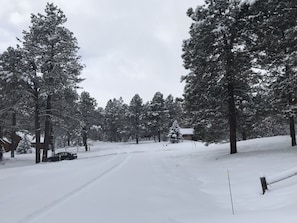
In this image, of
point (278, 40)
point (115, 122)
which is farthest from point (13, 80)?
point (115, 122)

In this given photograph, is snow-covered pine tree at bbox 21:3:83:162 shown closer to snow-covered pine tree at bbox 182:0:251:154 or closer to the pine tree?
snow-covered pine tree at bbox 182:0:251:154

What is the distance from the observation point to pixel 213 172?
54.0 ft

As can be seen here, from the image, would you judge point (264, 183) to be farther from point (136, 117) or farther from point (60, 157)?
point (136, 117)

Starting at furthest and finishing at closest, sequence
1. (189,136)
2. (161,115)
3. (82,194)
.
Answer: (189,136), (161,115), (82,194)

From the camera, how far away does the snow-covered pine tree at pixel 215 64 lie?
63.0 feet

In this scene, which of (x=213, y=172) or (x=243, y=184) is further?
(x=213, y=172)

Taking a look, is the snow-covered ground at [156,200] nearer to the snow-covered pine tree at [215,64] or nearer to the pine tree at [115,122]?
the snow-covered pine tree at [215,64]

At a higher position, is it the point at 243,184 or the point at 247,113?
the point at 247,113

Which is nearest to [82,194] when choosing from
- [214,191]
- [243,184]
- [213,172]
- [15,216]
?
[15,216]

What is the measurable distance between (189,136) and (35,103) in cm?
5887

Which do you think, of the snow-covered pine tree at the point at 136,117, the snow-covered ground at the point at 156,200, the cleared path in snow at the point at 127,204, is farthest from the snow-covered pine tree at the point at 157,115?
the cleared path in snow at the point at 127,204

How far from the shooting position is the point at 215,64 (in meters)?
20.4

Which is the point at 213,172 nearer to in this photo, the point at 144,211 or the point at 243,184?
the point at 243,184

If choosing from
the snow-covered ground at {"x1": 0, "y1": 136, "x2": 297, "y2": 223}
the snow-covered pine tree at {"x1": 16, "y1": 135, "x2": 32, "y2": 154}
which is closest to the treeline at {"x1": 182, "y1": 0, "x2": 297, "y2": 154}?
the snow-covered ground at {"x1": 0, "y1": 136, "x2": 297, "y2": 223}
